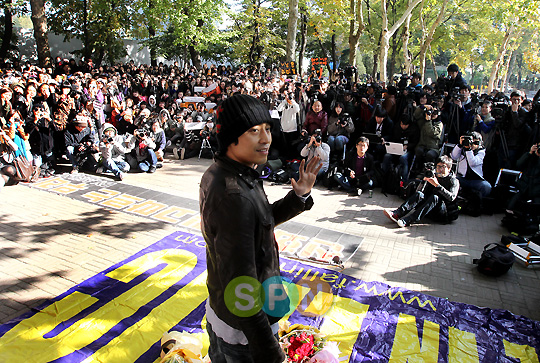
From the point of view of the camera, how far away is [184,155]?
1149 cm

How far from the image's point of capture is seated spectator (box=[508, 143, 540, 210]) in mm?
6668

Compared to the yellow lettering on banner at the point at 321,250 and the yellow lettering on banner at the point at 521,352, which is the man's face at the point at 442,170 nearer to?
the yellow lettering on banner at the point at 321,250

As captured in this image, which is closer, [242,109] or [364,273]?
[242,109]

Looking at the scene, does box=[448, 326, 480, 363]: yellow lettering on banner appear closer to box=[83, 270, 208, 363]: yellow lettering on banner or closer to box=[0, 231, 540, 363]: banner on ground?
box=[0, 231, 540, 363]: banner on ground

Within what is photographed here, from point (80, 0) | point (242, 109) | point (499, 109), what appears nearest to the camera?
point (242, 109)

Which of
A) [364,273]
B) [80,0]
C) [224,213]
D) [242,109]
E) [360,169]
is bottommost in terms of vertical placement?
[364,273]

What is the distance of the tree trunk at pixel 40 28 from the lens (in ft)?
53.2

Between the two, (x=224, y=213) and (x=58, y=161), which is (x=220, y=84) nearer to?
(x=58, y=161)

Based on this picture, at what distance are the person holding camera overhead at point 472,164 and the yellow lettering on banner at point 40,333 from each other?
700cm

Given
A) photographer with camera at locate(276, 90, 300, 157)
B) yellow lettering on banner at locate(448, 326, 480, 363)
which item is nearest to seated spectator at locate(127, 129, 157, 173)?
photographer with camera at locate(276, 90, 300, 157)

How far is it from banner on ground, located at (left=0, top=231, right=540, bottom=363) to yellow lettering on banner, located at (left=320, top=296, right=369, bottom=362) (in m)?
0.01

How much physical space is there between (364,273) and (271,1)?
2565 cm

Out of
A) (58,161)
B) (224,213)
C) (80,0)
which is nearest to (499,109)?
(224,213)

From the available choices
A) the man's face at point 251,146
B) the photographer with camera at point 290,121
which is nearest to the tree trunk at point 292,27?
the photographer with camera at point 290,121
